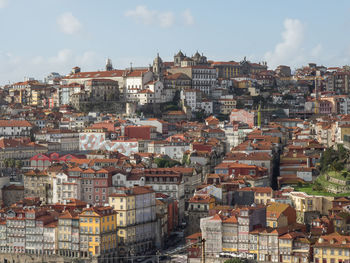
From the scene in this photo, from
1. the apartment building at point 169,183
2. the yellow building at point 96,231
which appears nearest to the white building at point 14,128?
the apartment building at point 169,183

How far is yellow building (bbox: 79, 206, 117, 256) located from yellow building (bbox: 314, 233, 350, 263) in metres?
14.6

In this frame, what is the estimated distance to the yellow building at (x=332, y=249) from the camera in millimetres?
51891

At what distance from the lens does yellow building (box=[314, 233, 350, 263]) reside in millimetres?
51891

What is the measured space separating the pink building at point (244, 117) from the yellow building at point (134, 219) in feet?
142

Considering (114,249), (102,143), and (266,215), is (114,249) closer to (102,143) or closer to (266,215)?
(266,215)

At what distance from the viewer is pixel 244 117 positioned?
348 feet

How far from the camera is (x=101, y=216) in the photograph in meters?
57.6

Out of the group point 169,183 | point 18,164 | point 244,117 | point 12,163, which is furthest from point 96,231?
point 244,117

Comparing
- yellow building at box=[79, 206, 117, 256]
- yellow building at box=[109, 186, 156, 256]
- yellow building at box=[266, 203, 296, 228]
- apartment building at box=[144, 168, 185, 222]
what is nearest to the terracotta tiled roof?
apartment building at box=[144, 168, 185, 222]

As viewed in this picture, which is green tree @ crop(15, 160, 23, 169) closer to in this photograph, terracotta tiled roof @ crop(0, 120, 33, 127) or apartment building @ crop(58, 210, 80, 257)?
terracotta tiled roof @ crop(0, 120, 33, 127)

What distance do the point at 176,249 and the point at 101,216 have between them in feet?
21.2

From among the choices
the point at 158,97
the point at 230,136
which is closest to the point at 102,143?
the point at 230,136

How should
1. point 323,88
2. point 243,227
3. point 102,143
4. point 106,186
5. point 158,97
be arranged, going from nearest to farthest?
point 243,227 → point 106,186 → point 102,143 → point 158,97 → point 323,88

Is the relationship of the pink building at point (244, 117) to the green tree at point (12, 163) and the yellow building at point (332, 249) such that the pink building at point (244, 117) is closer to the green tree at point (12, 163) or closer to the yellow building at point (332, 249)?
the green tree at point (12, 163)
